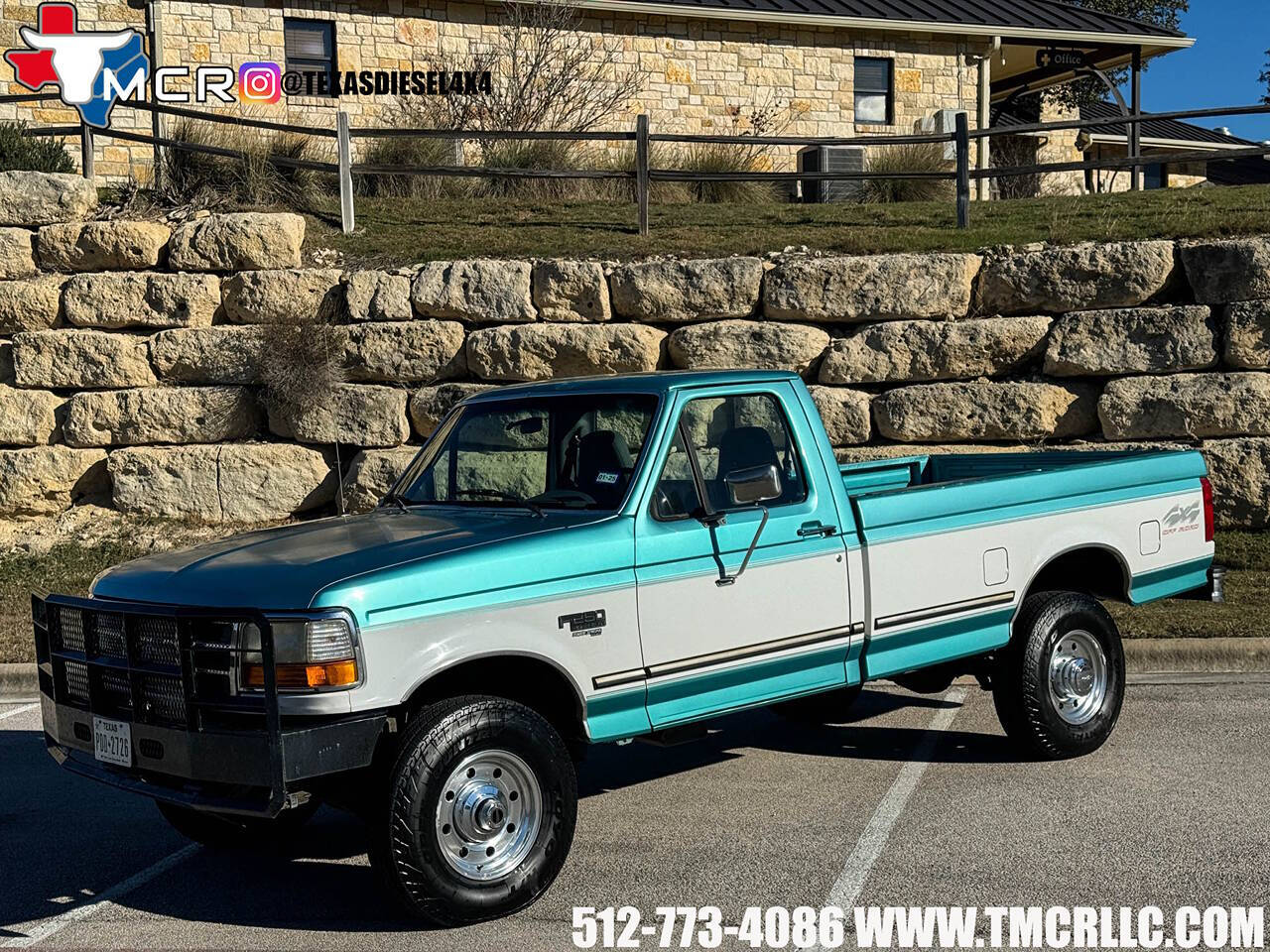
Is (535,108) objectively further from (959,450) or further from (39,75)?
(959,450)

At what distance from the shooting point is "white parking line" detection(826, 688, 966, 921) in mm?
5254

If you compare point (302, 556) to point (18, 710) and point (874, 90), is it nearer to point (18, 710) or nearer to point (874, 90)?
point (18, 710)

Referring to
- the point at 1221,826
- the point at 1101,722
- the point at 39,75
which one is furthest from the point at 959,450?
the point at 39,75

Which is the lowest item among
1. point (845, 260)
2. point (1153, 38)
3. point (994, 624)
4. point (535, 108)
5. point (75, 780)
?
point (75, 780)

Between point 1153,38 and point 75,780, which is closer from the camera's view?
point 75,780

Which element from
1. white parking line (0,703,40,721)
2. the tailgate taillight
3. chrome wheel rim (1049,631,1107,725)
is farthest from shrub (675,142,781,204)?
chrome wheel rim (1049,631,1107,725)

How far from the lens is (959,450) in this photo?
12.6 m

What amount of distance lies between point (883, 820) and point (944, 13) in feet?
73.2

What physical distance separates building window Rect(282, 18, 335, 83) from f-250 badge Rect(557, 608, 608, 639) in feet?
61.9

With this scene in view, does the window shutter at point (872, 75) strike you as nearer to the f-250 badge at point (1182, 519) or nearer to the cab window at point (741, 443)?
the f-250 badge at point (1182, 519)

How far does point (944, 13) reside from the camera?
2544 centimetres

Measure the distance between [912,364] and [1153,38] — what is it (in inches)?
646

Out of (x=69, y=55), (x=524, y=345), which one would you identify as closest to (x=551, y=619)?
(x=524, y=345)

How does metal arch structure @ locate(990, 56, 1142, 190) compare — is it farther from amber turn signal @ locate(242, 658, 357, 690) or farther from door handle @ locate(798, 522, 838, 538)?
amber turn signal @ locate(242, 658, 357, 690)
